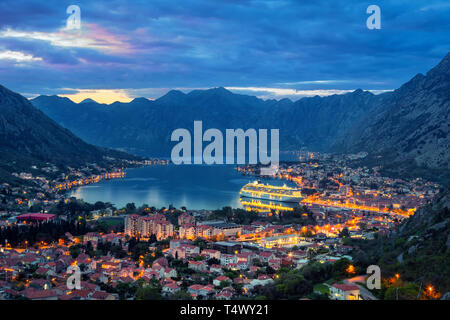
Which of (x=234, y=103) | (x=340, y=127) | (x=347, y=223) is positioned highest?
(x=234, y=103)

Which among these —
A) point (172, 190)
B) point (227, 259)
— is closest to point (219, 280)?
point (227, 259)

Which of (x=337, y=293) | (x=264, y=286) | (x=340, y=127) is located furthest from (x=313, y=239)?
(x=340, y=127)

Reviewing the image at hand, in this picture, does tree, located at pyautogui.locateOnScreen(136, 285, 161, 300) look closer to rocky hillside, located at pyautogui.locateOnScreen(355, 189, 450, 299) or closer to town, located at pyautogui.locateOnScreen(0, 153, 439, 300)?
town, located at pyautogui.locateOnScreen(0, 153, 439, 300)

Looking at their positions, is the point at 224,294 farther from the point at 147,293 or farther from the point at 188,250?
the point at 188,250

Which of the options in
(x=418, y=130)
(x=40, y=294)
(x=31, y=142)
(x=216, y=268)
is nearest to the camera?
(x=40, y=294)

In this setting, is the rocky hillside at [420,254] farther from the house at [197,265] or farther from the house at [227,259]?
the house at [197,265]

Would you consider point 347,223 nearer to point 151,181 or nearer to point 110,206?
point 110,206
